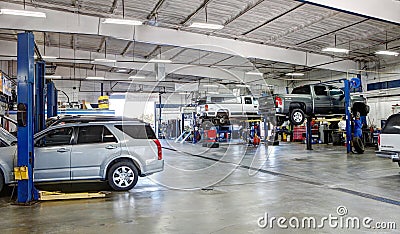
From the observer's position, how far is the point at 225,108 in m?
18.1

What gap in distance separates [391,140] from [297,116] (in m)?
6.45

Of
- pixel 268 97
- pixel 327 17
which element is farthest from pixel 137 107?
pixel 327 17

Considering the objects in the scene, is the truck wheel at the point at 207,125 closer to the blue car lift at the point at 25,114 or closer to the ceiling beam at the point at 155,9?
the ceiling beam at the point at 155,9

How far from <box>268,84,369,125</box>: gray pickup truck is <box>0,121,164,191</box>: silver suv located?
878cm

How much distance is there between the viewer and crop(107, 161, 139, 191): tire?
7.04 metres

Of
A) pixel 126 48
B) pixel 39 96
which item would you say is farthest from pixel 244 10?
pixel 126 48

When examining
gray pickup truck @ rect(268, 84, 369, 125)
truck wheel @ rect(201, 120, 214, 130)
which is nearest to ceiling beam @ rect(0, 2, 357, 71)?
gray pickup truck @ rect(268, 84, 369, 125)

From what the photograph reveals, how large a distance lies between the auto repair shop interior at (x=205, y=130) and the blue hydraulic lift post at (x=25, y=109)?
0.06 ft

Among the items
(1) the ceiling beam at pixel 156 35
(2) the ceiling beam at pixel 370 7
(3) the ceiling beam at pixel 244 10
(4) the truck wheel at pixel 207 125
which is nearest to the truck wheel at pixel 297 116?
(1) the ceiling beam at pixel 156 35

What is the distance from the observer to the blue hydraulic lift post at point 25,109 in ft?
19.4

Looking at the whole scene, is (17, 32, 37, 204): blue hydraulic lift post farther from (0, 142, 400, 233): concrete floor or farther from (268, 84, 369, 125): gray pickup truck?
(268, 84, 369, 125): gray pickup truck

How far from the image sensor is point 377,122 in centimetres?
2133

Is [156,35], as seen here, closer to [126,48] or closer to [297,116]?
[126,48]

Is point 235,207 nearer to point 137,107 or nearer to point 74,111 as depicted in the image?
point 74,111
